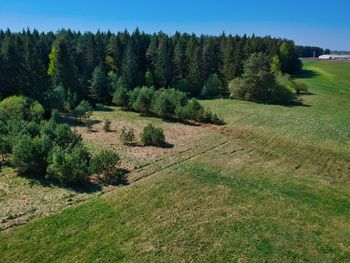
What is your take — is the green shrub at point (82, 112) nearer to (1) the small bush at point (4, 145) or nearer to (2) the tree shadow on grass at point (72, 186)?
(1) the small bush at point (4, 145)

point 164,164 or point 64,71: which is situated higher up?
point 64,71

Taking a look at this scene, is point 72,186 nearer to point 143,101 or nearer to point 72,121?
point 72,121

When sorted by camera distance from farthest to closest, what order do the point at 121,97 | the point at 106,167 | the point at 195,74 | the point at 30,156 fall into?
the point at 195,74, the point at 121,97, the point at 106,167, the point at 30,156

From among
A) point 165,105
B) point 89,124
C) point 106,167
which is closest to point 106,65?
point 165,105

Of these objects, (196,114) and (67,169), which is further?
(196,114)

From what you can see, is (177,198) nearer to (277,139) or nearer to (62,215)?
(62,215)

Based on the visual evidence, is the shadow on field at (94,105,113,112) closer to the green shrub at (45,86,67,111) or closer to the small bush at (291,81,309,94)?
the green shrub at (45,86,67,111)
